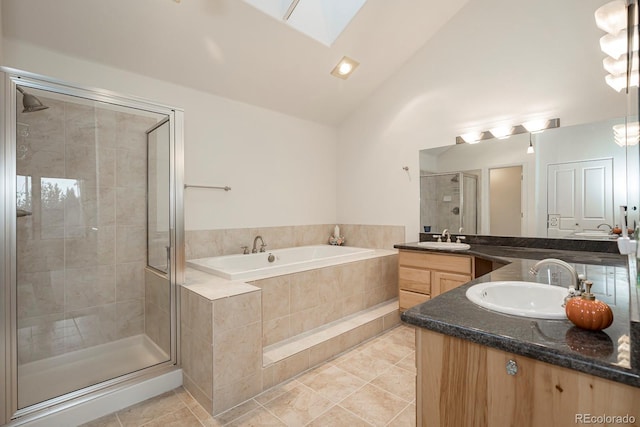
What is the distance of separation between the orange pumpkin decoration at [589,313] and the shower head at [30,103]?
271 centimetres

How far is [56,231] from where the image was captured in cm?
239

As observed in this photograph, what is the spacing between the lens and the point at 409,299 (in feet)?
10.2

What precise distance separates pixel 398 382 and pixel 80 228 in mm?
2789

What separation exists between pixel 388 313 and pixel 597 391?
96.5 inches

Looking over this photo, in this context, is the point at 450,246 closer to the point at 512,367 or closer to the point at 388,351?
the point at 388,351

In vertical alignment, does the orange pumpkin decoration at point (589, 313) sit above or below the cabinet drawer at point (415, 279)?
above

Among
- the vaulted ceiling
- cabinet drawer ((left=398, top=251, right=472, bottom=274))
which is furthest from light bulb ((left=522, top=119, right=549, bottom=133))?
Result: the vaulted ceiling

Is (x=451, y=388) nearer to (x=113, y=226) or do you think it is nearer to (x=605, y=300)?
(x=605, y=300)

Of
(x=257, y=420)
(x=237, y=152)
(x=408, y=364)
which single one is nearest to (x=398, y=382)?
(x=408, y=364)

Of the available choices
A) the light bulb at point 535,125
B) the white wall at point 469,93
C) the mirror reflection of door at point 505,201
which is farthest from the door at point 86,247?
the light bulb at point 535,125

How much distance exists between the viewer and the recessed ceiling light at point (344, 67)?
10.6ft

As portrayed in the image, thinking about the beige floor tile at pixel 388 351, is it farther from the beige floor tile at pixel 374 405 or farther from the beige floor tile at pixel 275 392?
the beige floor tile at pixel 275 392

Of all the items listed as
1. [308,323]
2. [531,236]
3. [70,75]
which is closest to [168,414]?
[308,323]

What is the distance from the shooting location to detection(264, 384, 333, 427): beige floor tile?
70.1 inches
